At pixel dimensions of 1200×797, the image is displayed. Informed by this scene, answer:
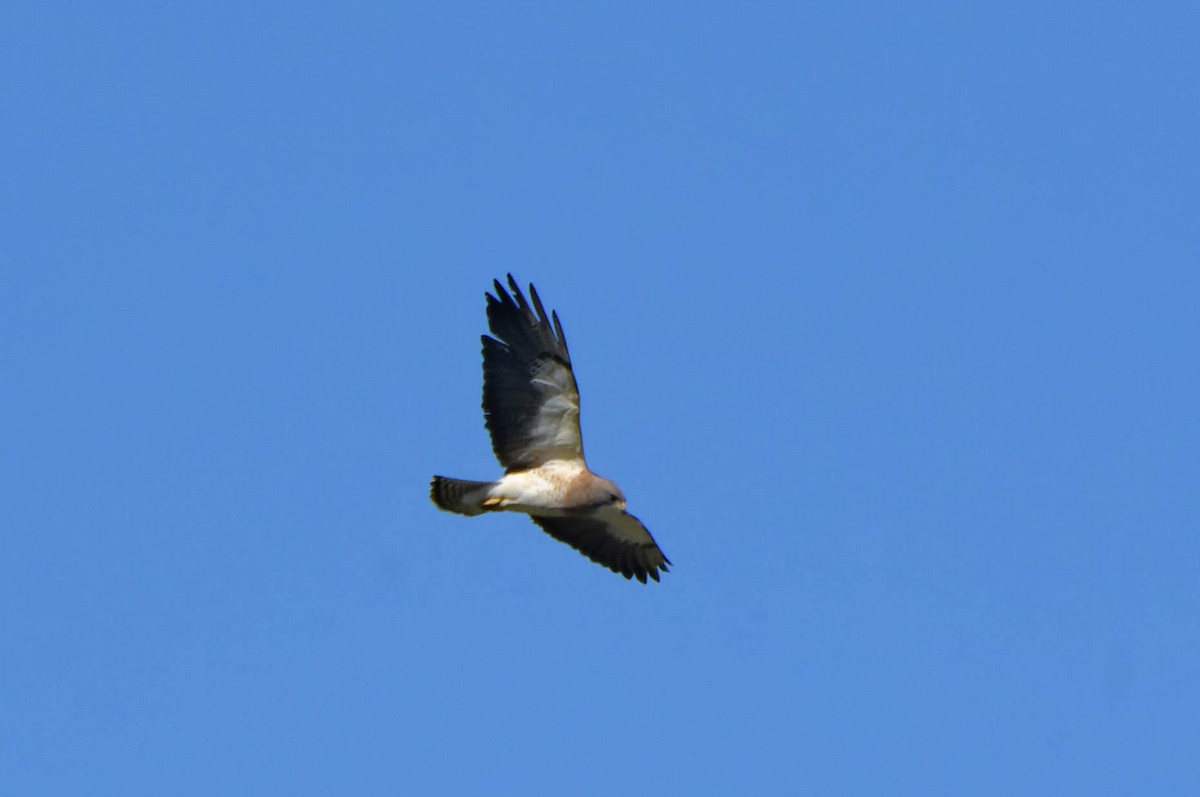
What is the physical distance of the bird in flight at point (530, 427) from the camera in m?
19.6

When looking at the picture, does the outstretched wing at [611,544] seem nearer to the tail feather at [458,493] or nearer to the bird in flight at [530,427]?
the bird in flight at [530,427]

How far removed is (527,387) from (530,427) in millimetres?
451

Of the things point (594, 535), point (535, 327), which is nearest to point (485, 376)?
point (535, 327)

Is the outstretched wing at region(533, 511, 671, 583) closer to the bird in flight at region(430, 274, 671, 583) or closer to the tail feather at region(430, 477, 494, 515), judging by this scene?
the bird in flight at region(430, 274, 671, 583)

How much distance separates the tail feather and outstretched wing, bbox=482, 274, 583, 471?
0.47 metres

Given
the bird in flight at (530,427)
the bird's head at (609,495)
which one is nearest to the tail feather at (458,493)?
the bird in flight at (530,427)

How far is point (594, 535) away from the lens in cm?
2119

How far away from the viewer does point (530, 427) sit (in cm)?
1986

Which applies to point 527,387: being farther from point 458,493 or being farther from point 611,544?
point 611,544

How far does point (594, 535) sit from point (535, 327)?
2853 millimetres

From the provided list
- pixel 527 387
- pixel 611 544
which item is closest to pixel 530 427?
pixel 527 387

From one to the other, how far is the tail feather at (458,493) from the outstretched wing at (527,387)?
474mm

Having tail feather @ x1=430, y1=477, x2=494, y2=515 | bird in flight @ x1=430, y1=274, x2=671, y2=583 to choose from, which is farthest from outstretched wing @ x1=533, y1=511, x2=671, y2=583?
tail feather @ x1=430, y1=477, x2=494, y2=515

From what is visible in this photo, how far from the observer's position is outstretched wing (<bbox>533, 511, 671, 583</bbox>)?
21.1m
